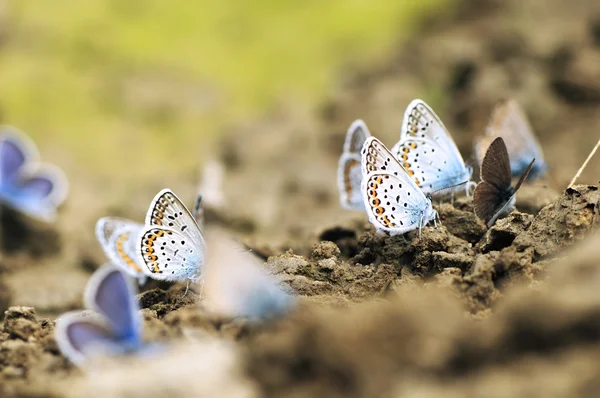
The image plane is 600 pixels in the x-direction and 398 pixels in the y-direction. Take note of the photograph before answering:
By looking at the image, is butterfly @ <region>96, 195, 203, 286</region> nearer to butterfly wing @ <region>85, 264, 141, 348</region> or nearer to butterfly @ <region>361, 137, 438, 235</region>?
butterfly @ <region>361, 137, 438, 235</region>

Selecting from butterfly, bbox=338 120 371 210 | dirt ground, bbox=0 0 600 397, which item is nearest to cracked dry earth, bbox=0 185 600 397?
dirt ground, bbox=0 0 600 397

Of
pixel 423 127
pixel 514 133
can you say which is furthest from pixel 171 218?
pixel 514 133

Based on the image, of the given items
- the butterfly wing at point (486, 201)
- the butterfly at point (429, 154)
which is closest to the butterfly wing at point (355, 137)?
the butterfly at point (429, 154)

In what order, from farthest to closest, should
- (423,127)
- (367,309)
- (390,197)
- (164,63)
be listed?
(164,63)
(423,127)
(390,197)
(367,309)

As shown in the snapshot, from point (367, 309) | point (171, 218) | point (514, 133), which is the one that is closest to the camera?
point (367, 309)

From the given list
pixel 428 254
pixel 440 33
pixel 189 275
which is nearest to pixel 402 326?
pixel 428 254

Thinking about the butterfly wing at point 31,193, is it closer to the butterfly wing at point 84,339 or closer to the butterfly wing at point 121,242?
the butterfly wing at point 121,242

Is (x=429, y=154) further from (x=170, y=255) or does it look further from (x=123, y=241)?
(x=123, y=241)
